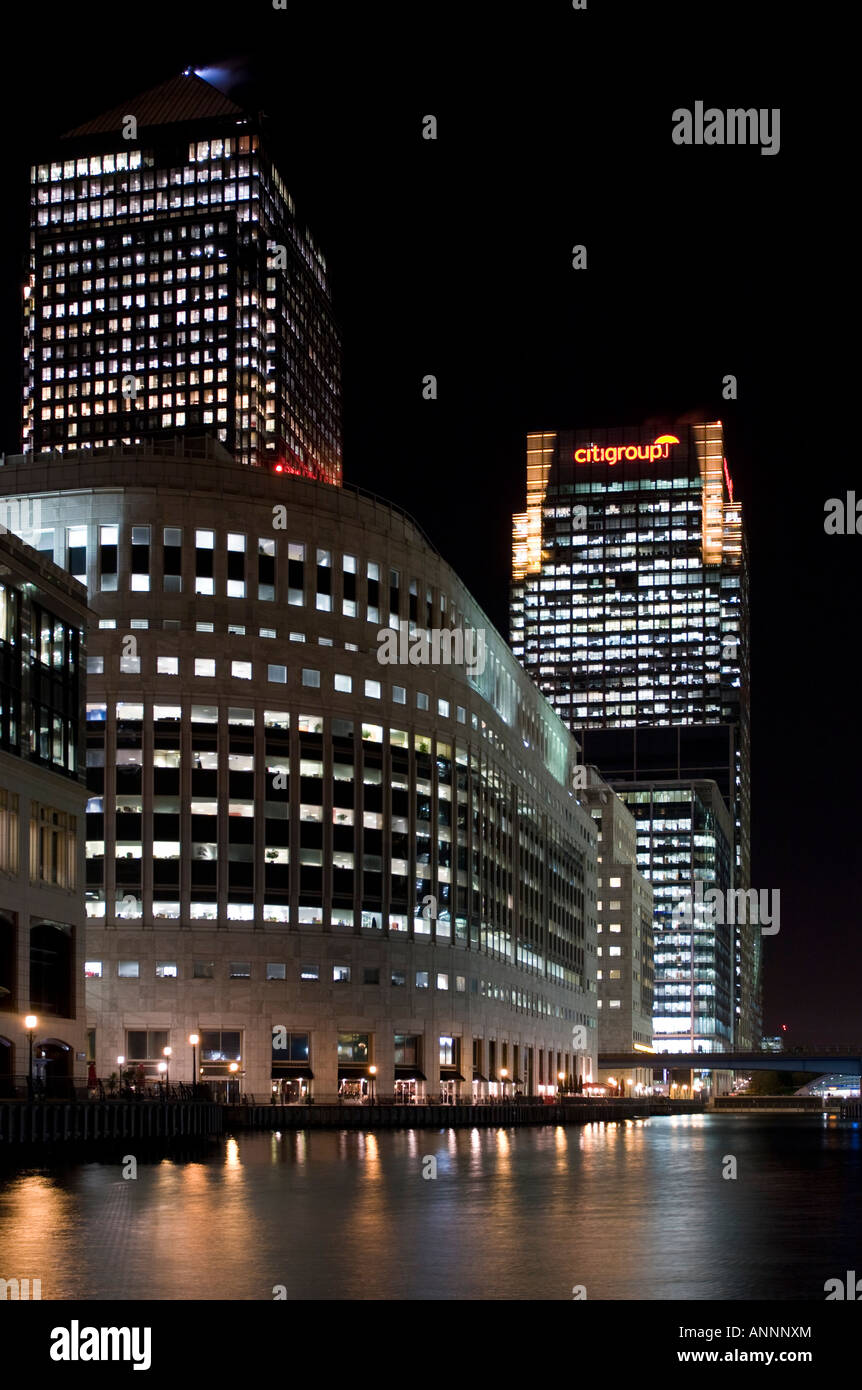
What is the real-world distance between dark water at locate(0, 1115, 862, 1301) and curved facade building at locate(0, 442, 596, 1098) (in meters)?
51.0

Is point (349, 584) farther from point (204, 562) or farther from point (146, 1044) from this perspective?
point (146, 1044)

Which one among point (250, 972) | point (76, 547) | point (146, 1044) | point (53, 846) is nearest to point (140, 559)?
point (76, 547)

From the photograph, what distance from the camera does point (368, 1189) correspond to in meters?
52.3

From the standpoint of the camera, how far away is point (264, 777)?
12544 centimetres

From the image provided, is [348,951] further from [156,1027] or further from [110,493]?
[110,493]

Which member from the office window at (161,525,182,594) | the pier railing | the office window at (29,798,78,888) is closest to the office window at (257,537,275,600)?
the office window at (161,525,182,594)

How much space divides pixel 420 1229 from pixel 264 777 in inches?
3407

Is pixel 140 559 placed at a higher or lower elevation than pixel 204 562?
lower

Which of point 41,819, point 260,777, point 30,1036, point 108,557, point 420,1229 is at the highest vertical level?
point 108,557

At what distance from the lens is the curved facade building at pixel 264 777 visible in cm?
12100

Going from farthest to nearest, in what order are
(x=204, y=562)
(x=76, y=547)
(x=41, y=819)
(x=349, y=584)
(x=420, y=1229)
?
(x=349, y=584) < (x=204, y=562) < (x=76, y=547) < (x=41, y=819) < (x=420, y=1229)

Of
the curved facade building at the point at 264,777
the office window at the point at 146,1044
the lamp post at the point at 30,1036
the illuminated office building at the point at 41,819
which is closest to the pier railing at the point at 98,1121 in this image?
the lamp post at the point at 30,1036
